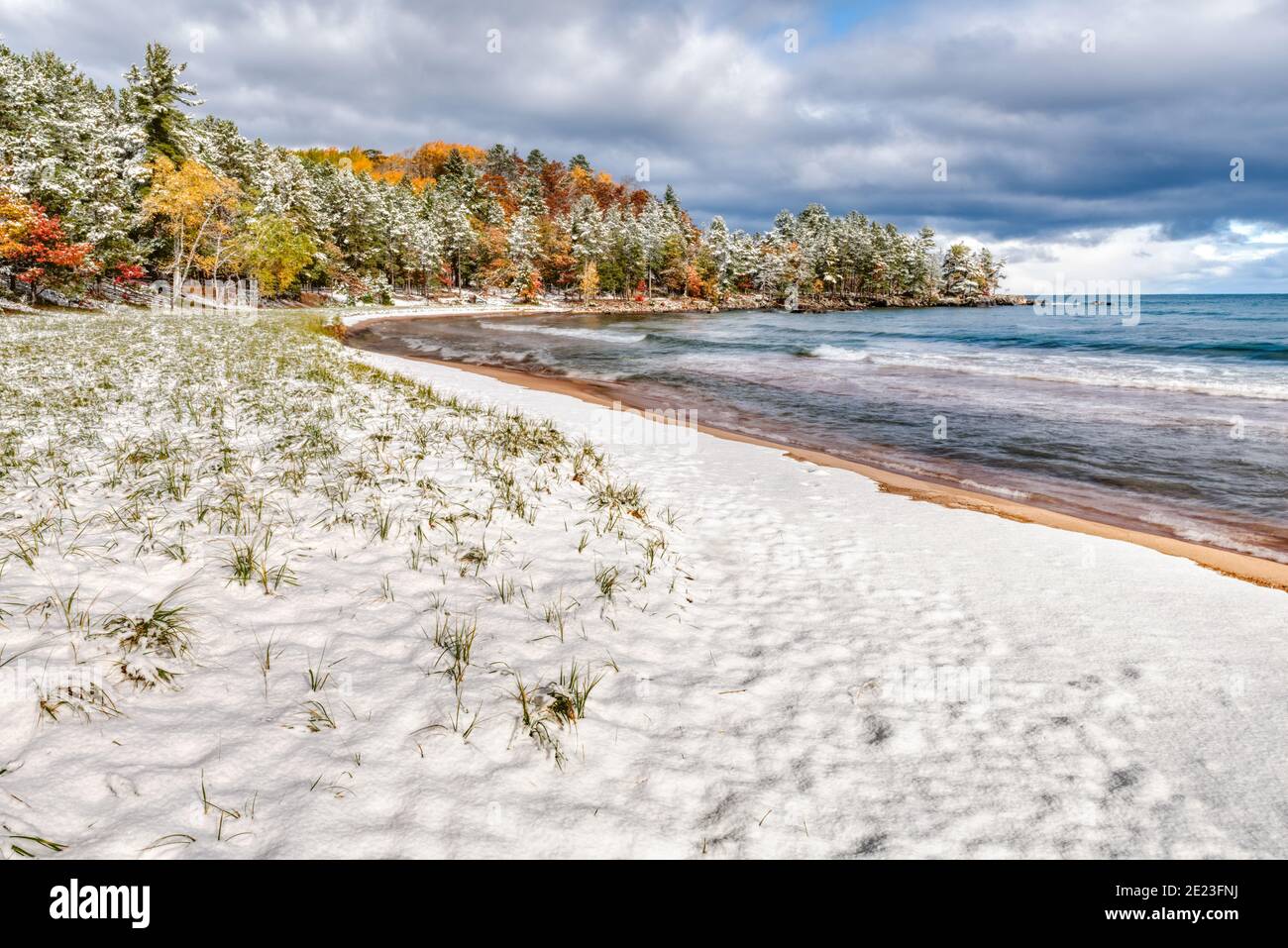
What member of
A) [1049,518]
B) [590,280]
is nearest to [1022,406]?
[1049,518]

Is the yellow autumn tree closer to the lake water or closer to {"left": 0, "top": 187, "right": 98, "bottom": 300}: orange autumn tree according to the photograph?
the lake water

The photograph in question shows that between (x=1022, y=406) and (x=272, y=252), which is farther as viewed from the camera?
(x=272, y=252)

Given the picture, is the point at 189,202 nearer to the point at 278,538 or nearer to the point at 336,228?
the point at 336,228

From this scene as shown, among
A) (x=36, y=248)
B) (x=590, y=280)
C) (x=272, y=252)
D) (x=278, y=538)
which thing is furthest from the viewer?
(x=590, y=280)

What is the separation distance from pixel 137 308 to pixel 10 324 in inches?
1000

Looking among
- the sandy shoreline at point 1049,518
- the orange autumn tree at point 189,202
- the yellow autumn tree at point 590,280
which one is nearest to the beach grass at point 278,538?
the sandy shoreline at point 1049,518

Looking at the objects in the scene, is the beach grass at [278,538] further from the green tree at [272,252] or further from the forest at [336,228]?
the green tree at [272,252]

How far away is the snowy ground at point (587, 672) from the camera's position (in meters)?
2.88

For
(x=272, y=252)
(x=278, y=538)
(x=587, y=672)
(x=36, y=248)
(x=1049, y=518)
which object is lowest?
(x=587, y=672)

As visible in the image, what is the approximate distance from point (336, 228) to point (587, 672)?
8796 cm

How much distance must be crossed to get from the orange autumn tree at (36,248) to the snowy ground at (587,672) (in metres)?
36.9

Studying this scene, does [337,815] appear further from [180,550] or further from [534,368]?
[534,368]

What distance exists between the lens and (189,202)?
43.7 meters

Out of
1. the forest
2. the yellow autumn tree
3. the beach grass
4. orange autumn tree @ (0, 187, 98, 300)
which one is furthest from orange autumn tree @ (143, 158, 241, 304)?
the yellow autumn tree
